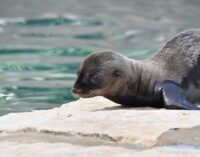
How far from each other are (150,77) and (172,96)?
1.49 ft

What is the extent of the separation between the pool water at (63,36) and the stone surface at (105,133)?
8.68 ft

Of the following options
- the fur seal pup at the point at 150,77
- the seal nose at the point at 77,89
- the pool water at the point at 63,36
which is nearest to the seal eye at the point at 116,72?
the fur seal pup at the point at 150,77

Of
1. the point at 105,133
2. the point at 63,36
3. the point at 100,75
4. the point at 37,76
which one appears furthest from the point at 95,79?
the point at 63,36

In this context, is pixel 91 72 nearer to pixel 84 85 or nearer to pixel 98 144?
pixel 84 85

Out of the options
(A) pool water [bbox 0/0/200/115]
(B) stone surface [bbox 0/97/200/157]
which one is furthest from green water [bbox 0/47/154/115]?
(B) stone surface [bbox 0/97/200/157]

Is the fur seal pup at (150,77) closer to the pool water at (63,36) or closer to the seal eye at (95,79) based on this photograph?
the seal eye at (95,79)

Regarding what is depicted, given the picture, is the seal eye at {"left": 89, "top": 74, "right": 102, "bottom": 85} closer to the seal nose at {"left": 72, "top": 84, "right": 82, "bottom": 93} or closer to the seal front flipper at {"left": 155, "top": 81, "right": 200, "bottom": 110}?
the seal nose at {"left": 72, "top": 84, "right": 82, "bottom": 93}

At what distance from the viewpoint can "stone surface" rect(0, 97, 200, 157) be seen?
18.3 ft

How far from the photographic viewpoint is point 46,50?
14.7m

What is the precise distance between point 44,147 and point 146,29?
12228 mm

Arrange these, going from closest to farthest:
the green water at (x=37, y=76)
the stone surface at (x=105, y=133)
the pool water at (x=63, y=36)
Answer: the stone surface at (x=105, y=133) → the green water at (x=37, y=76) → the pool water at (x=63, y=36)

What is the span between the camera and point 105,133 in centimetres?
598

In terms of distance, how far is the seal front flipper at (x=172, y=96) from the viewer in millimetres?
6905

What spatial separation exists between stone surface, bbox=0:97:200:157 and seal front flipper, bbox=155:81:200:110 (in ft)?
0.70
